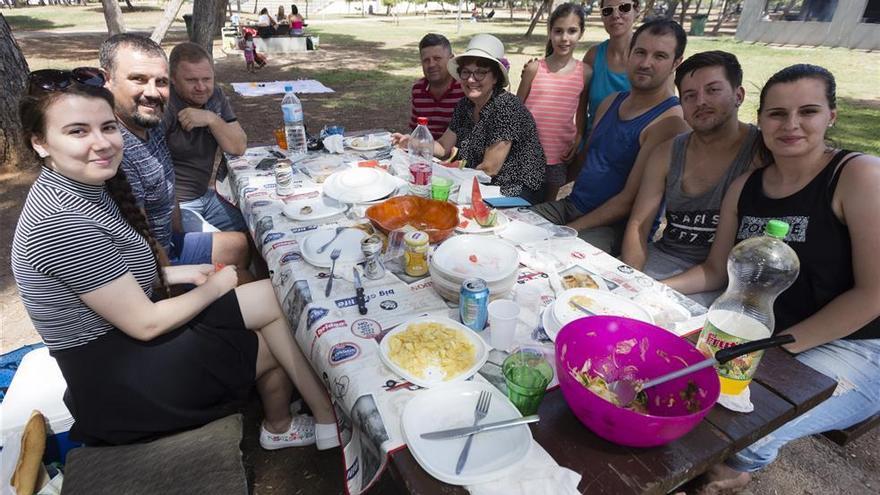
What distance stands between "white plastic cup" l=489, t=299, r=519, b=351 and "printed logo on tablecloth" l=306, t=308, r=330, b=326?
2.16ft

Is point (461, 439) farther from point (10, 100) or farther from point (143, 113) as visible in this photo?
point (10, 100)

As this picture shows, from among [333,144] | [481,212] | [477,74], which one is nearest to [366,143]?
[333,144]

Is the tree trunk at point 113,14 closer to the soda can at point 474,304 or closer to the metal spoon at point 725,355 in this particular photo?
the soda can at point 474,304

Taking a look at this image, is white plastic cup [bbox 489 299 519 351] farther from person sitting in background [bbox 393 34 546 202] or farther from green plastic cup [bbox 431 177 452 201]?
person sitting in background [bbox 393 34 546 202]

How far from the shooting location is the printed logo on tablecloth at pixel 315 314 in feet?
5.74

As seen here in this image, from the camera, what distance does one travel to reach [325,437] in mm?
2367

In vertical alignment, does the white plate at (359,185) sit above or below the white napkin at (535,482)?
above

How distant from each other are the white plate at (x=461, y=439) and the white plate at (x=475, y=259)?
0.54m

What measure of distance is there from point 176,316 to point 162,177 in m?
1.44

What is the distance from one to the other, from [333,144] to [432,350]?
271 cm

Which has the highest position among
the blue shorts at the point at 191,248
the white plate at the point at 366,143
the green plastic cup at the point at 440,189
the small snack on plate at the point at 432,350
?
the green plastic cup at the point at 440,189

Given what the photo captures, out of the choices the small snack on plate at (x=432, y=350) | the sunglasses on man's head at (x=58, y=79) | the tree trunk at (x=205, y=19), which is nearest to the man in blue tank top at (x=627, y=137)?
the small snack on plate at (x=432, y=350)

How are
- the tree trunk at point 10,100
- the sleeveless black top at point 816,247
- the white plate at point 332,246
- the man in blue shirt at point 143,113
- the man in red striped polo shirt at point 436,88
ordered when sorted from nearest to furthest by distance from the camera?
the sleeveless black top at point 816,247 → the white plate at point 332,246 → the man in blue shirt at point 143,113 → the man in red striped polo shirt at point 436,88 → the tree trunk at point 10,100

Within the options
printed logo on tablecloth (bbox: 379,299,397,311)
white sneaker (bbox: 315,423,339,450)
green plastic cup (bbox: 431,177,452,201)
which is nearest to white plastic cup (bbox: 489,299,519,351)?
printed logo on tablecloth (bbox: 379,299,397,311)
